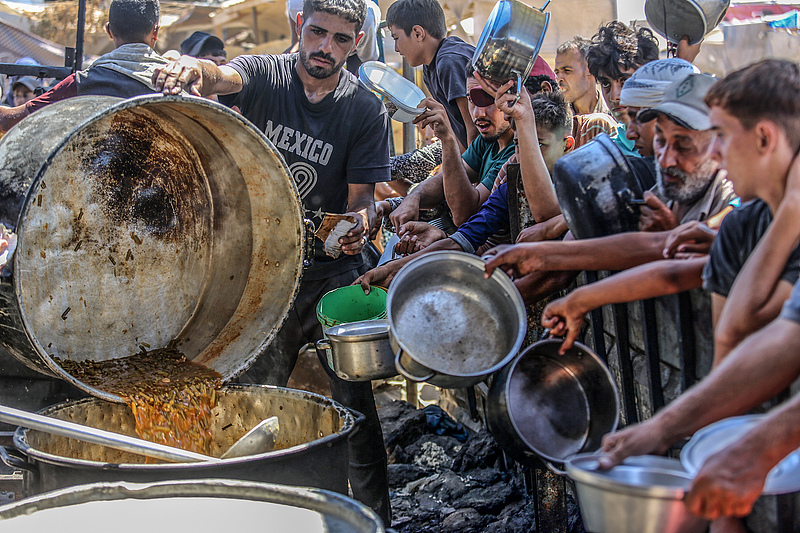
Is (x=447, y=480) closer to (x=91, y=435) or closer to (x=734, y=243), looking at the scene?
(x=91, y=435)

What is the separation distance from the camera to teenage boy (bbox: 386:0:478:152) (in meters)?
4.17

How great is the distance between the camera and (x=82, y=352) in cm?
297

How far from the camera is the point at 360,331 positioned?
2.90 m

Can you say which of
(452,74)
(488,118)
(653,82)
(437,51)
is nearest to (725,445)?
(653,82)

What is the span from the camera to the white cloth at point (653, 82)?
8.21 feet

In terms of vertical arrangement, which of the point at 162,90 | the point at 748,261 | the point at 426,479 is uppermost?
the point at 162,90

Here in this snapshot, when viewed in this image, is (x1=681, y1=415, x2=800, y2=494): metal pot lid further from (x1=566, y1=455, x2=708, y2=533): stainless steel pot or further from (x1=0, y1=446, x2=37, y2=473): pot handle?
(x1=0, y1=446, x2=37, y2=473): pot handle

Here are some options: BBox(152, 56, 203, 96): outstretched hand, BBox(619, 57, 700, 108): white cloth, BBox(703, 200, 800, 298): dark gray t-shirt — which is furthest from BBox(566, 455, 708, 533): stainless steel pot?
BBox(152, 56, 203, 96): outstretched hand

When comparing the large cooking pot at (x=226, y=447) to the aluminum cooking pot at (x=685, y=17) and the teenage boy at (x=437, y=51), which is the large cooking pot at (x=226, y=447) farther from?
Result: the aluminum cooking pot at (x=685, y=17)

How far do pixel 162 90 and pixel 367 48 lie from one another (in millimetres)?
2963

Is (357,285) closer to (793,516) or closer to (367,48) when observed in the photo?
(793,516)

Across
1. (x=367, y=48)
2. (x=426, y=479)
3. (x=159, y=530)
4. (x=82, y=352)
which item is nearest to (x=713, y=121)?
(x=159, y=530)

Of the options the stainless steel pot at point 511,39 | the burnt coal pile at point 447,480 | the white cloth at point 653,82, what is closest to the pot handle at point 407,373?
the stainless steel pot at point 511,39

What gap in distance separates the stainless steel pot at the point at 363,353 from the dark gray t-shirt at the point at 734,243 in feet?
4.18
